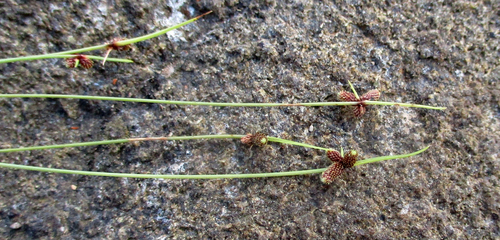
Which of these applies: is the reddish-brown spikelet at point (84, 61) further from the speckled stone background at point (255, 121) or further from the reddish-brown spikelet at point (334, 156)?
the reddish-brown spikelet at point (334, 156)

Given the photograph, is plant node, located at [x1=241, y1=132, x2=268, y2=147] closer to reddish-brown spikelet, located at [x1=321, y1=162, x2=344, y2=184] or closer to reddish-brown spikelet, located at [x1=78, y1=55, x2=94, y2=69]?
reddish-brown spikelet, located at [x1=321, y1=162, x2=344, y2=184]

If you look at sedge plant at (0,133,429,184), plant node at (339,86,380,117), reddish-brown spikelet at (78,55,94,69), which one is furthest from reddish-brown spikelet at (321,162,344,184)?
reddish-brown spikelet at (78,55,94,69)

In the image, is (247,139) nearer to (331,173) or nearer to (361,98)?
(331,173)

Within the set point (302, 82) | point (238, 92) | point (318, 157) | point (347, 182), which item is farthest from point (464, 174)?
point (238, 92)

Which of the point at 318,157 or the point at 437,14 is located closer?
the point at 318,157

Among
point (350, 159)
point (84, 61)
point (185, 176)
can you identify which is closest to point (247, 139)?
point (185, 176)

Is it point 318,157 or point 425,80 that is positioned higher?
point 425,80

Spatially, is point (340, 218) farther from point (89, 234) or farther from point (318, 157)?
point (89, 234)
